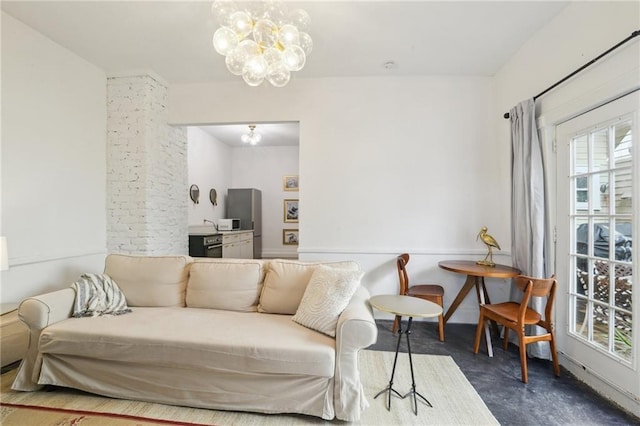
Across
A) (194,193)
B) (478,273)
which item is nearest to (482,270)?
(478,273)

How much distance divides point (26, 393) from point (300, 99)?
3582 mm

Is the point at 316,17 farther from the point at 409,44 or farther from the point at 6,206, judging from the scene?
the point at 6,206

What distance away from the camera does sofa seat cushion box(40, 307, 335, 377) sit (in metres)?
1.69

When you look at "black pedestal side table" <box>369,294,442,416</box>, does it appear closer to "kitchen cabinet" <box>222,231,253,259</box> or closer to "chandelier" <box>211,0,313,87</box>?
"chandelier" <box>211,0,313,87</box>

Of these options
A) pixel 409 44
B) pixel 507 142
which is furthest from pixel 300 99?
pixel 507 142

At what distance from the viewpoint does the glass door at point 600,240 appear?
71.9 inches

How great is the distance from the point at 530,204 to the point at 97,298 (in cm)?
378

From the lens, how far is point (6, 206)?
2.39 m

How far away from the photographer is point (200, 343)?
1.76m

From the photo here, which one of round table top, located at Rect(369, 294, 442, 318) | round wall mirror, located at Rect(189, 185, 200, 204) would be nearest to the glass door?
round table top, located at Rect(369, 294, 442, 318)

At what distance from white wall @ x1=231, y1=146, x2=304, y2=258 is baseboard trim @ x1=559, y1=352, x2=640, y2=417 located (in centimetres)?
549

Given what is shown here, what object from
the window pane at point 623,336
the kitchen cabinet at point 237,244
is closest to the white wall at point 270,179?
the kitchen cabinet at point 237,244

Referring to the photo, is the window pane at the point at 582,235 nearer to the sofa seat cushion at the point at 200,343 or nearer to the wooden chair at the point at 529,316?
the wooden chair at the point at 529,316

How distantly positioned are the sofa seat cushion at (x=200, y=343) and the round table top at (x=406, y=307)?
40 cm
